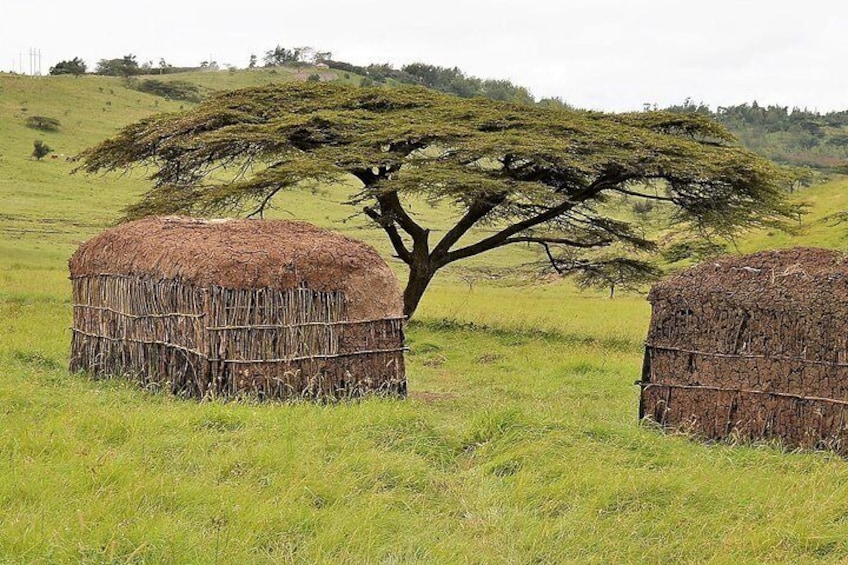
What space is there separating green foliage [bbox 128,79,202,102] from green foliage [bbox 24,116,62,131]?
19161 mm

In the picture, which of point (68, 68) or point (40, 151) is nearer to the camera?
point (40, 151)

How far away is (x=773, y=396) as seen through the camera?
870 cm

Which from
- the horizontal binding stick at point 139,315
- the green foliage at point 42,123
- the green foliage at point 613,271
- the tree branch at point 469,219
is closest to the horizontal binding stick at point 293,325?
the horizontal binding stick at point 139,315

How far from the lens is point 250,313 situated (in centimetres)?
1009

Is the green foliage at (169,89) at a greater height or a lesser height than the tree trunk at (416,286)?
greater

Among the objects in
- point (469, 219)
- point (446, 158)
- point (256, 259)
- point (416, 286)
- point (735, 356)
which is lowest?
point (416, 286)

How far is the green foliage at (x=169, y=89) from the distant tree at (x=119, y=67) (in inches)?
524

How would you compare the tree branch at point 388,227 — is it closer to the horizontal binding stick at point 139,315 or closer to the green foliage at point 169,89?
the horizontal binding stick at point 139,315

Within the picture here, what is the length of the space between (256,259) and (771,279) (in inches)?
216

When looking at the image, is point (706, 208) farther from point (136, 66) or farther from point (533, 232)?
point (136, 66)

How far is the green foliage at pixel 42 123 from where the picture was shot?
181ft

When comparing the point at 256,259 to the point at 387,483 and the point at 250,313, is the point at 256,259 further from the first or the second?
the point at 387,483

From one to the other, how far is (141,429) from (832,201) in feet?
153

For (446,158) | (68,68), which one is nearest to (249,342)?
(446,158)
